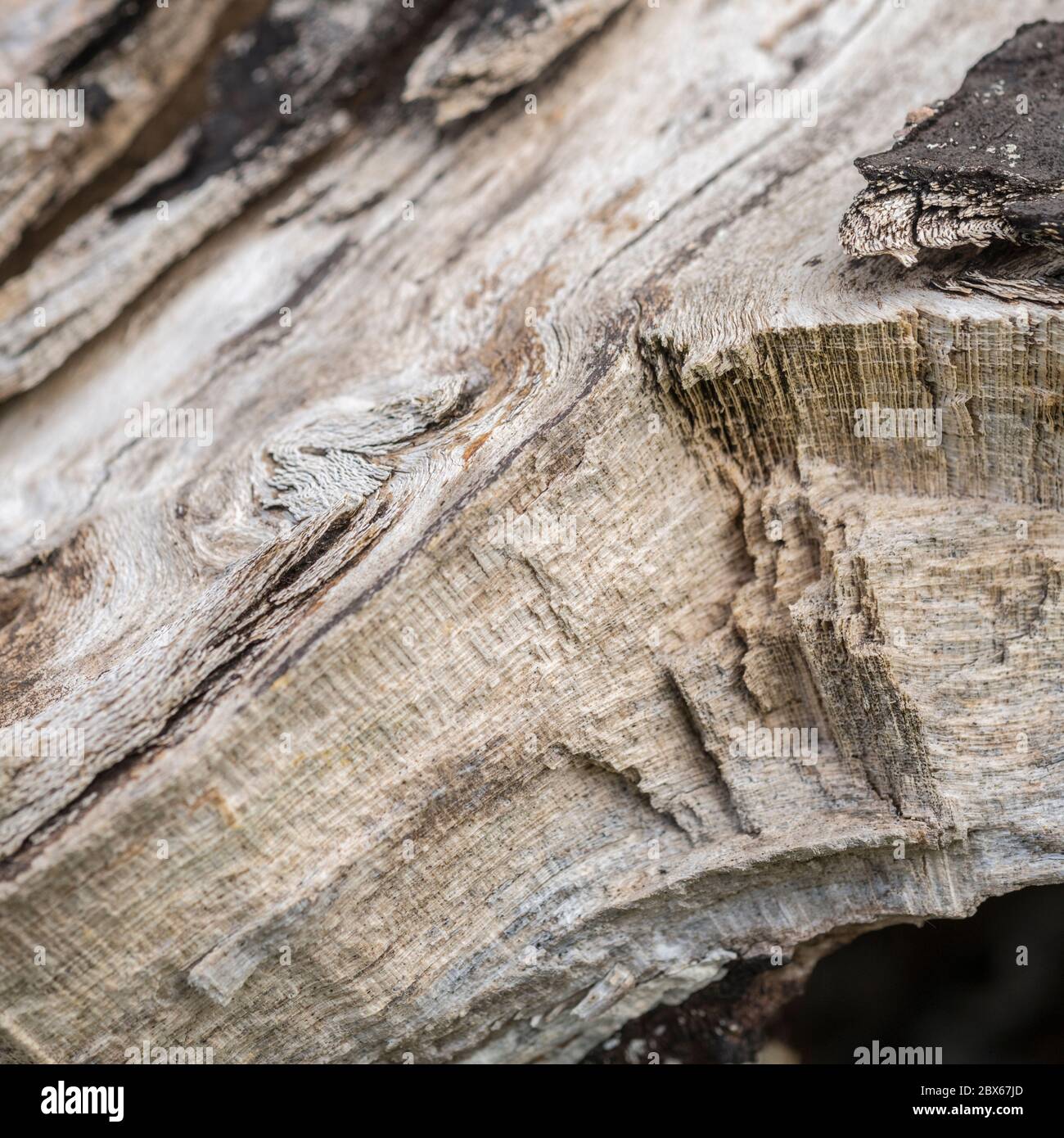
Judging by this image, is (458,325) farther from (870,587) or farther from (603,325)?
(870,587)

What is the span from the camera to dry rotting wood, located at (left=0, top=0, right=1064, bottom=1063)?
3.29 metres

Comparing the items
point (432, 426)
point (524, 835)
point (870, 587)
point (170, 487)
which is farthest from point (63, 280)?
point (870, 587)

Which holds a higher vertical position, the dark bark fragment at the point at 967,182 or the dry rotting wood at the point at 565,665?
the dark bark fragment at the point at 967,182

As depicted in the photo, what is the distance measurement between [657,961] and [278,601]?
6.10ft

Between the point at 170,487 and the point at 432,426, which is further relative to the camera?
the point at 170,487

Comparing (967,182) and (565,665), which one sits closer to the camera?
(967,182)

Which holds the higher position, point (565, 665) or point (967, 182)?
point (967, 182)

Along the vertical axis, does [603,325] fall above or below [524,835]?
above

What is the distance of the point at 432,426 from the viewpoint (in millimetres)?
3881

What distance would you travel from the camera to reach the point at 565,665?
11.8ft

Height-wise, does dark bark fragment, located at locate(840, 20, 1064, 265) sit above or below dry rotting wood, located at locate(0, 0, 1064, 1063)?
above

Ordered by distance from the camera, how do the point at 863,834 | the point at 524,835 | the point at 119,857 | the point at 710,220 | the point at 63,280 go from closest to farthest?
the point at 119,857 → the point at 863,834 → the point at 524,835 → the point at 710,220 → the point at 63,280

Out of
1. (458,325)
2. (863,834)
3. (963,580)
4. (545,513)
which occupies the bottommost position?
(863,834)

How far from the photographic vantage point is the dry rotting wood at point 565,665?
10.8ft
